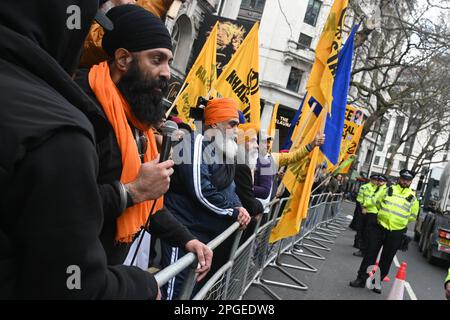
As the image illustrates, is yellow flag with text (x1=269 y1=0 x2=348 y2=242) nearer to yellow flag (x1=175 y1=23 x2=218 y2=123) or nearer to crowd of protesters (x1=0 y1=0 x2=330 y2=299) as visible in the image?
yellow flag (x1=175 y1=23 x2=218 y2=123)

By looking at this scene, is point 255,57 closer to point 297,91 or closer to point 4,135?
point 4,135

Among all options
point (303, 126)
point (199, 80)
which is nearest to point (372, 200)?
point (303, 126)

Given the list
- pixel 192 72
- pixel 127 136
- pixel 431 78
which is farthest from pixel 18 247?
pixel 431 78

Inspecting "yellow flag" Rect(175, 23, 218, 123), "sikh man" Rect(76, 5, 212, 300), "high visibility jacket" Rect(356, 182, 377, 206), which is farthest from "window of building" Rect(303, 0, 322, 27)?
"sikh man" Rect(76, 5, 212, 300)

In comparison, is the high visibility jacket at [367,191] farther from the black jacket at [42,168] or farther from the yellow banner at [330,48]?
the black jacket at [42,168]

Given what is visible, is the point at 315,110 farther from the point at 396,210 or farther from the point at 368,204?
the point at 368,204

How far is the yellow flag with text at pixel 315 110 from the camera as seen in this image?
5336 mm

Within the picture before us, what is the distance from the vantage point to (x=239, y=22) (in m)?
13.1

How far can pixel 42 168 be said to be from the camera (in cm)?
89

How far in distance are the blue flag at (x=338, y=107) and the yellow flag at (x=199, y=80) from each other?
5.93 feet

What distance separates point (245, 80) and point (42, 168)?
5482 mm

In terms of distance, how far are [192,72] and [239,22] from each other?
735 centimetres

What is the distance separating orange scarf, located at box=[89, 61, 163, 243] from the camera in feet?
5.85

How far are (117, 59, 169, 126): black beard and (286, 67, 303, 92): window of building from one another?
103ft
